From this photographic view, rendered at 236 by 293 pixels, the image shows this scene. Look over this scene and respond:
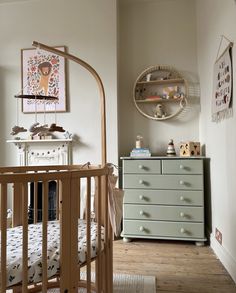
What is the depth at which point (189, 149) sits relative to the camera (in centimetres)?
290

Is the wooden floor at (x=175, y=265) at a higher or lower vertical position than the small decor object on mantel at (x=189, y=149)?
lower

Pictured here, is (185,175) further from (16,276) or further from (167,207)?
(16,276)

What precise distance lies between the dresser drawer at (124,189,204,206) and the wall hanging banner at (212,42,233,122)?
32.1 inches

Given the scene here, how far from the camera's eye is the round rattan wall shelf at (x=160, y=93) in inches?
126

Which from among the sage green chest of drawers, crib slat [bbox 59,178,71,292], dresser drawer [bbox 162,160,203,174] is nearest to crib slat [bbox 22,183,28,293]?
crib slat [bbox 59,178,71,292]

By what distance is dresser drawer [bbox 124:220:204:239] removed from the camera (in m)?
2.68

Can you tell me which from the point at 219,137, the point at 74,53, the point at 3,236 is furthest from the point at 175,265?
the point at 74,53

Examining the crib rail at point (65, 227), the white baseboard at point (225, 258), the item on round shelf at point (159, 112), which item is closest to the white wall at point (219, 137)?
the white baseboard at point (225, 258)

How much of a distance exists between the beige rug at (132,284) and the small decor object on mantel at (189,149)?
4.50ft

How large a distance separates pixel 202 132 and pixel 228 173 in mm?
1132

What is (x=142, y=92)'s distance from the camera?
334 centimetres

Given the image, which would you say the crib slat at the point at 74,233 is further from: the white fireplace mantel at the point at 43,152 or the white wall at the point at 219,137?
the white fireplace mantel at the point at 43,152

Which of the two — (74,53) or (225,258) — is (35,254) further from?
(74,53)

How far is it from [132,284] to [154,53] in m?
2.60
